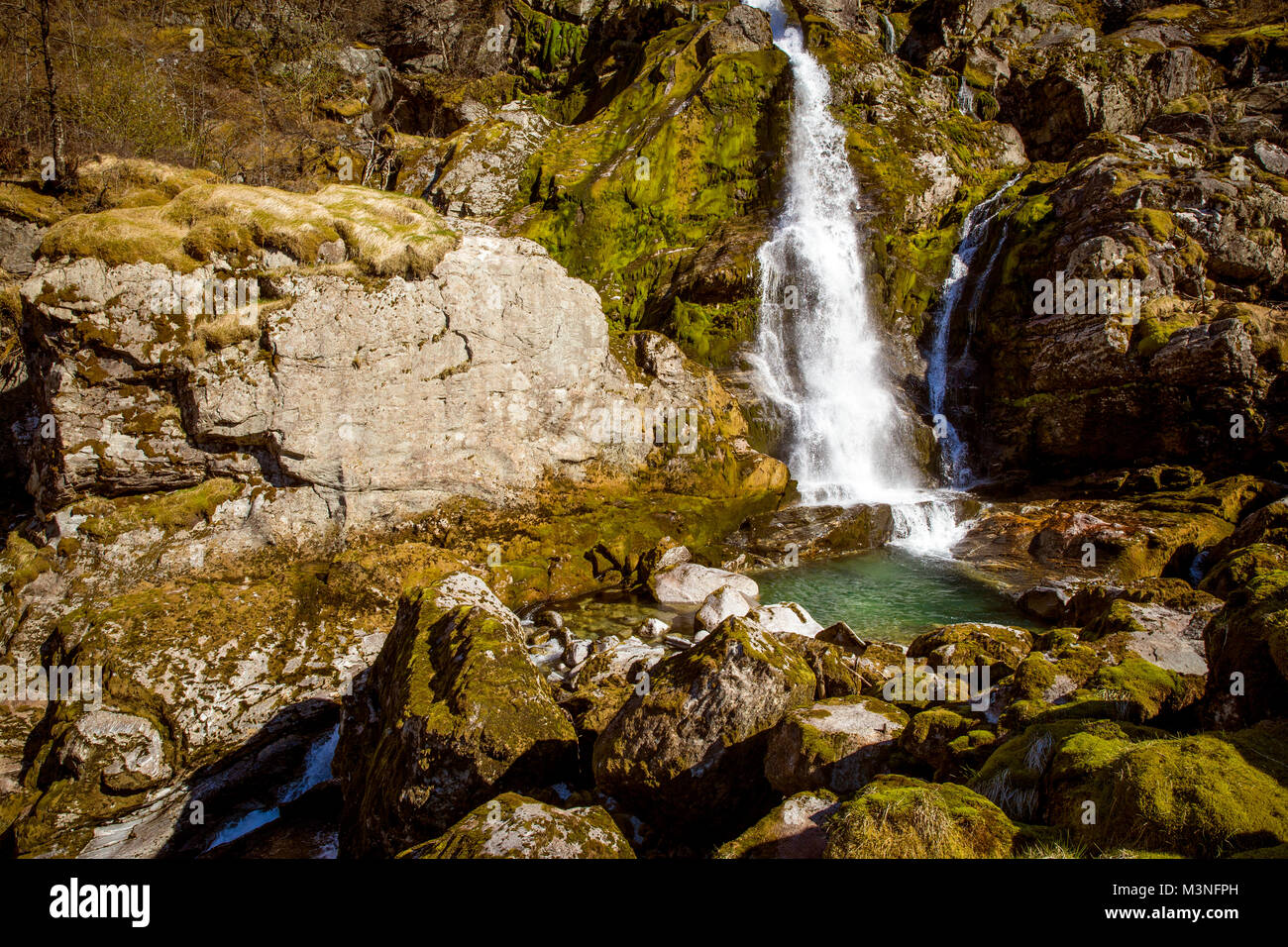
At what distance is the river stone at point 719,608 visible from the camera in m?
10.6

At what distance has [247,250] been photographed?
11062 mm

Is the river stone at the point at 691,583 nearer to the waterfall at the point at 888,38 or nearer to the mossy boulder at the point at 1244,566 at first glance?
the mossy boulder at the point at 1244,566

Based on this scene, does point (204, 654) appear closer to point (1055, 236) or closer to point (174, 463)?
point (174, 463)

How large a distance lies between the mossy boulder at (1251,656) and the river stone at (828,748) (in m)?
1.98

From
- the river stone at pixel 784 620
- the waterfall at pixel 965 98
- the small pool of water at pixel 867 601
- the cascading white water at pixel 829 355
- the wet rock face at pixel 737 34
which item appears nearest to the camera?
the river stone at pixel 784 620

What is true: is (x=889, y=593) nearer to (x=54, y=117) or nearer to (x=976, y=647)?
(x=976, y=647)

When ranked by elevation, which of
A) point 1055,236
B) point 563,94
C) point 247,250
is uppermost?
point 563,94

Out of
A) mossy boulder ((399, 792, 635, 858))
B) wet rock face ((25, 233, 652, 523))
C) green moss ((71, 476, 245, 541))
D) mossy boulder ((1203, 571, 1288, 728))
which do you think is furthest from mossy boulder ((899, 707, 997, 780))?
green moss ((71, 476, 245, 541))

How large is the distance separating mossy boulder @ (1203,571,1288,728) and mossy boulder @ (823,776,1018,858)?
5.88ft

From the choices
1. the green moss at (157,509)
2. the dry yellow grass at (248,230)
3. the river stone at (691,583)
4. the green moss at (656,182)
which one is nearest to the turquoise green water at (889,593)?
the river stone at (691,583)

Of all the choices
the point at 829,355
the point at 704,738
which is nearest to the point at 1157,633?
the point at 704,738

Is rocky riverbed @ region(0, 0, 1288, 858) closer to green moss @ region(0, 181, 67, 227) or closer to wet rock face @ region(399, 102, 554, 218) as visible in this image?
green moss @ region(0, 181, 67, 227)
